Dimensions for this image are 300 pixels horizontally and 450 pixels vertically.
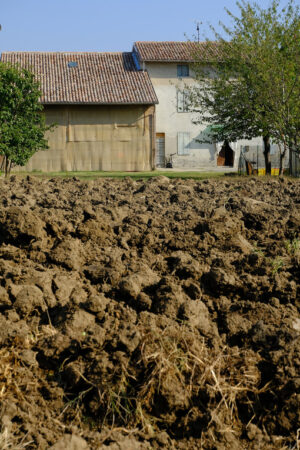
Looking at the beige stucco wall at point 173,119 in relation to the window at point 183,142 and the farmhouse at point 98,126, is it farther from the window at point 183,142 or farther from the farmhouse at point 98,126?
the farmhouse at point 98,126

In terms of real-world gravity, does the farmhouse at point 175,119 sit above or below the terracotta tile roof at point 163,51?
below

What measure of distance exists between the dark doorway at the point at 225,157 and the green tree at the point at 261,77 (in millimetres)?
12373

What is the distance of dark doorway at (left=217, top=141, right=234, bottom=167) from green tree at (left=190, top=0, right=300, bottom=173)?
12373mm

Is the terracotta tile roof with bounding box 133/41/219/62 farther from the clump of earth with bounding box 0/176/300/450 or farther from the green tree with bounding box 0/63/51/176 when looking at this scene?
the clump of earth with bounding box 0/176/300/450

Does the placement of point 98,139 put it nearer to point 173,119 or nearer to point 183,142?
point 173,119

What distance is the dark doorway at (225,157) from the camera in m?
36.8

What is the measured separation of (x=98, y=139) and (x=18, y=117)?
9.31m

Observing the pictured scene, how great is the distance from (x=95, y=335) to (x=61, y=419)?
520mm

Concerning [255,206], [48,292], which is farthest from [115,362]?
[255,206]

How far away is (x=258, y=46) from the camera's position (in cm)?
2070

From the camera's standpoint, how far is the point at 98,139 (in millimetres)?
28797

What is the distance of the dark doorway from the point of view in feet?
121

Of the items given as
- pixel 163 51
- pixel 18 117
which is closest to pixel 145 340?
pixel 18 117

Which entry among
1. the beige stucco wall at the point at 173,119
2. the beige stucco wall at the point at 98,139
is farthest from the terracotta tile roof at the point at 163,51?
the beige stucco wall at the point at 98,139
